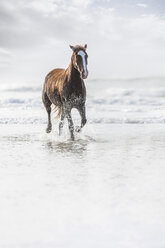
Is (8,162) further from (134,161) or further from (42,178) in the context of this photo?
(134,161)

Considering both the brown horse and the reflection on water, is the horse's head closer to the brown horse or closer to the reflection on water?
the brown horse

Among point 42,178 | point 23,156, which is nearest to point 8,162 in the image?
point 23,156

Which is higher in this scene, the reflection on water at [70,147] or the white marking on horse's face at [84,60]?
the white marking on horse's face at [84,60]

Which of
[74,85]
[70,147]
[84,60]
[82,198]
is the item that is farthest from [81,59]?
[82,198]

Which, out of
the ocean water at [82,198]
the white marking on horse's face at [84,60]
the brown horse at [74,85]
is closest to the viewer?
the ocean water at [82,198]

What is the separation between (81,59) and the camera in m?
5.97

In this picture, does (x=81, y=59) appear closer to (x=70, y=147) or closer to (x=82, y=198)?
(x=70, y=147)

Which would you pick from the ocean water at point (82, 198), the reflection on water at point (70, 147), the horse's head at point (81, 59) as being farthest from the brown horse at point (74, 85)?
the ocean water at point (82, 198)

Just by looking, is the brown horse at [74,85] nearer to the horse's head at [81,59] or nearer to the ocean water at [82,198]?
the horse's head at [81,59]

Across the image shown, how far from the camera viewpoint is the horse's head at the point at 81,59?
232 inches

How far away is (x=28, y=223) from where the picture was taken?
2131 mm

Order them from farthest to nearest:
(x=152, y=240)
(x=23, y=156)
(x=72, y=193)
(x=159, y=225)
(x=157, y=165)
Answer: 1. (x=23, y=156)
2. (x=157, y=165)
3. (x=72, y=193)
4. (x=159, y=225)
5. (x=152, y=240)

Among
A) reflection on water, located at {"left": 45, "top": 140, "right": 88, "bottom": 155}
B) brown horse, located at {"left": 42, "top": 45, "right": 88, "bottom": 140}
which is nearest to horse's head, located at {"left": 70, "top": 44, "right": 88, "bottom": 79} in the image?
brown horse, located at {"left": 42, "top": 45, "right": 88, "bottom": 140}

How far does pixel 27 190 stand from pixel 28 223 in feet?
2.44
